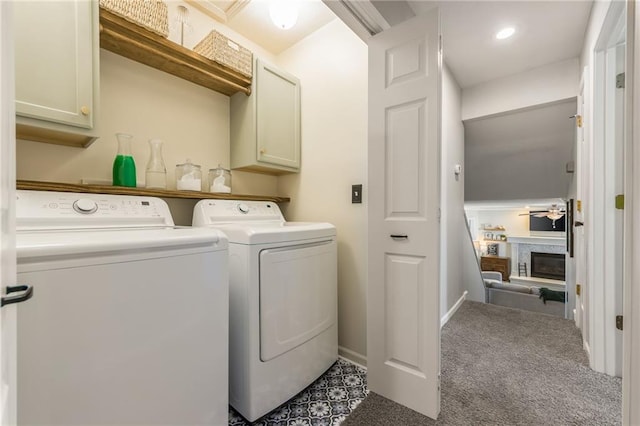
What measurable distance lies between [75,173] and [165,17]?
39.3 inches

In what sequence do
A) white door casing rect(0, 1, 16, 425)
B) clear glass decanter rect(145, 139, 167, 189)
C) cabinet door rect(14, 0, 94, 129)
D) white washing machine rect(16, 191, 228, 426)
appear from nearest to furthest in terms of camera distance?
white door casing rect(0, 1, 16, 425) < white washing machine rect(16, 191, 228, 426) < cabinet door rect(14, 0, 94, 129) < clear glass decanter rect(145, 139, 167, 189)

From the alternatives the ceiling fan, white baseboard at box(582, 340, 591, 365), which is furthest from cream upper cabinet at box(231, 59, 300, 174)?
the ceiling fan

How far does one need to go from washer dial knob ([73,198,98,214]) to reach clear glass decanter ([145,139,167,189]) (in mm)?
359

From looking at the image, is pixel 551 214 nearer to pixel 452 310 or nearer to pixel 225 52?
pixel 452 310

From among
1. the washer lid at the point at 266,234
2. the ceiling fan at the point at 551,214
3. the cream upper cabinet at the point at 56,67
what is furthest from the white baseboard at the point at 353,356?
the ceiling fan at the point at 551,214

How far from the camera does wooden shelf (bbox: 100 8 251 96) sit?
1341mm

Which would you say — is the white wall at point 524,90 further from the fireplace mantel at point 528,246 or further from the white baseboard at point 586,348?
the fireplace mantel at point 528,246

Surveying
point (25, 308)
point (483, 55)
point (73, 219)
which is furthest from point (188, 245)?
point (483, 55)

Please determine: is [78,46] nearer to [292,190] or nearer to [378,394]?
[292,190]

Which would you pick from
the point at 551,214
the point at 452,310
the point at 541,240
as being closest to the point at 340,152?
the point at 452,310

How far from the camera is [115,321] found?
0.84 meters

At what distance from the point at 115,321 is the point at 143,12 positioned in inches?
60.4

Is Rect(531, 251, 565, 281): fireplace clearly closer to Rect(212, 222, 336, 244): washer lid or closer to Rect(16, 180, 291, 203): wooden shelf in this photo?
Rect(212, 222, 336, 244): washer lid

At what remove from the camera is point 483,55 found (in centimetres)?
241
